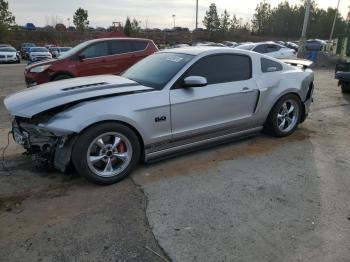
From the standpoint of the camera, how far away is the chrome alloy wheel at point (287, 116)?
5.82 m

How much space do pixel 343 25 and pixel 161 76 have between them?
304 feet

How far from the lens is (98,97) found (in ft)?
13.5

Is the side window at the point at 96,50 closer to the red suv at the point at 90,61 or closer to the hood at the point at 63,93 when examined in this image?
the red suv at the point at 90,61

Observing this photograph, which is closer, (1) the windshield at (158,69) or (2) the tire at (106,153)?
(2) the tire at (106,153)

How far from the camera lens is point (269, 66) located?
5.61 metres

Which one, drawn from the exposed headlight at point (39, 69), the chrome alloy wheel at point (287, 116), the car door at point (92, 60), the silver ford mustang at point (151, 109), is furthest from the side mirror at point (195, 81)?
the exposed headlight at point (39, 69)

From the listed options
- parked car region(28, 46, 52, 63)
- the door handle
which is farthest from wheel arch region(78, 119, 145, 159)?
parked car region(28, 46, 52, 63)

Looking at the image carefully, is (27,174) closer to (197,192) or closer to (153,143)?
(153,143)

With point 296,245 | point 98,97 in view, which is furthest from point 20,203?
point 296,245

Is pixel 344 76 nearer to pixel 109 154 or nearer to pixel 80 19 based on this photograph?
pixel 109 154

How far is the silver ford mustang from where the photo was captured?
394 centimetres

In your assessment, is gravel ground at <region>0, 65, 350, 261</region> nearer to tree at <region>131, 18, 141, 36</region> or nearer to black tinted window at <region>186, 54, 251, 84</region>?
black tinted window at <region>186, 54, 251, 84</region>

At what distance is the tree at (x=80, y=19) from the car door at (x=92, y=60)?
197ft

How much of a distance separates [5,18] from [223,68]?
184 feet
